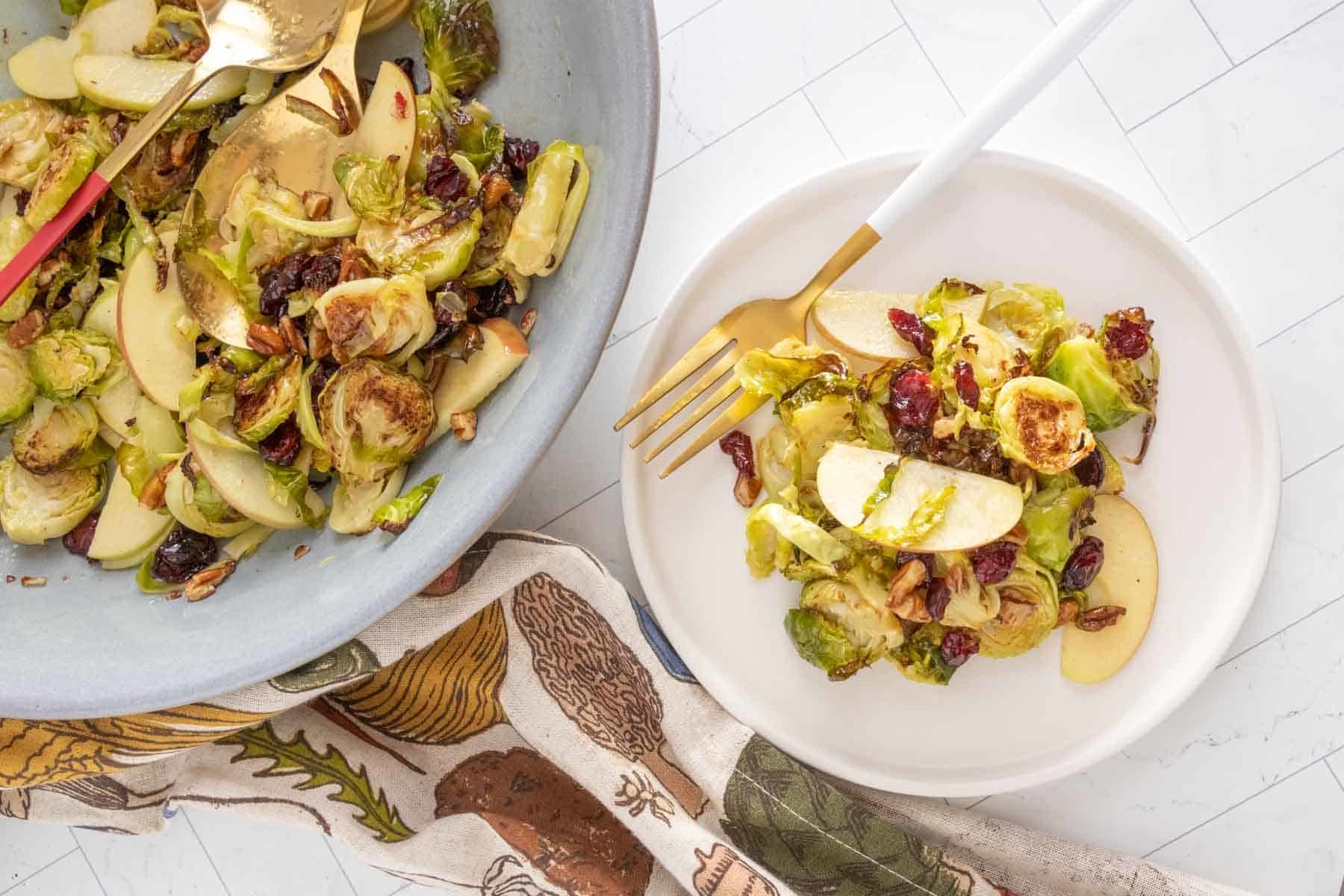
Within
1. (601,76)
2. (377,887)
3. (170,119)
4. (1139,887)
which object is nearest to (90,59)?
(170,119)

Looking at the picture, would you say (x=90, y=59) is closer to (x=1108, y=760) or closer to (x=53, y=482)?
(x=53, y=482)

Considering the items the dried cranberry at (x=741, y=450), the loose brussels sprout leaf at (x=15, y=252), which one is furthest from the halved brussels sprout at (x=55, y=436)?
the dried cranberry at (x=741, y=450)

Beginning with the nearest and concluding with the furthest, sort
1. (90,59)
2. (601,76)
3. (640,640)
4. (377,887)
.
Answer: (601,76) < (90,59) < (640,640) < (377,887)

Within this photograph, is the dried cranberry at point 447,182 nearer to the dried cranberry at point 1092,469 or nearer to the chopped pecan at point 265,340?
the chopped pecan at point 265,340

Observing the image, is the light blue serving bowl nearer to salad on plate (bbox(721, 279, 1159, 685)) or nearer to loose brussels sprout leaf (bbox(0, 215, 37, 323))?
loose brussels sprout leaf (bbox(0, 215, 37, 323))

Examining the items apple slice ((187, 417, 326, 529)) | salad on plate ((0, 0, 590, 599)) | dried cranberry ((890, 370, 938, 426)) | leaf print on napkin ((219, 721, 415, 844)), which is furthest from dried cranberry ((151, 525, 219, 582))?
dried cranberry ((890, 370, 938, 426))

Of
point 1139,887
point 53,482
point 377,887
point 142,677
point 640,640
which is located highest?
point 53,482
